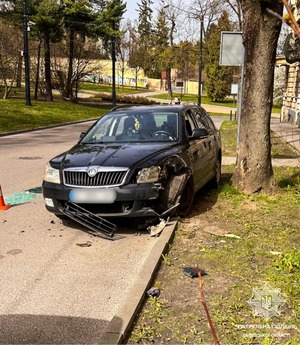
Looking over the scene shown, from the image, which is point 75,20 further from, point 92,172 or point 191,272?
point 191,272

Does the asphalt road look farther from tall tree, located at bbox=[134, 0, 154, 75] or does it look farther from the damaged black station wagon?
tall tree, located at bbox=[134, 0, 154, 75]

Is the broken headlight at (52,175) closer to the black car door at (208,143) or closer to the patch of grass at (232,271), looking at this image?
the patch of grass at (232,271)

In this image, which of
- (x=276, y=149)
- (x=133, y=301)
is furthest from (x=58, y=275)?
(x=276, y=149)

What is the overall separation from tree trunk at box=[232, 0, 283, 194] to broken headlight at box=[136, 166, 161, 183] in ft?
7.21

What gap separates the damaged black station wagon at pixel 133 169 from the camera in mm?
5129

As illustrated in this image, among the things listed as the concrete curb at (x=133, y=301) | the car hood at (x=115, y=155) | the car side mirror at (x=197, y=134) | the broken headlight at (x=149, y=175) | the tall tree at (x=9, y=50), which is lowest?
the concrete curb at (x=133, y=301)

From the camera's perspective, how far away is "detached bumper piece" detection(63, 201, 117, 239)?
5277mm

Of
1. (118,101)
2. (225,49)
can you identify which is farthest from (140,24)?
(225,49)

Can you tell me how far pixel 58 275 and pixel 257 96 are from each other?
4.15 metres

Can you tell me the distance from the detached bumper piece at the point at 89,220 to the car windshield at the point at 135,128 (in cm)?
143

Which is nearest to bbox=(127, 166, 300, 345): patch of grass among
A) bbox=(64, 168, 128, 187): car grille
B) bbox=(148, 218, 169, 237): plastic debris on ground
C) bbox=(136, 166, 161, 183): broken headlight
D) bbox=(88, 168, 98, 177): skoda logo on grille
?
bbox=(148, 218, 169, 237): plastic debris on ground

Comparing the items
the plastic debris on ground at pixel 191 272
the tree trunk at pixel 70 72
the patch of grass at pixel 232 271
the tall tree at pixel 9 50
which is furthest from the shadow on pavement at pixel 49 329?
the tree trunk at pixel 70 72

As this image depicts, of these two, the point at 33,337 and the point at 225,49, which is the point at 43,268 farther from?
the point at 225,49

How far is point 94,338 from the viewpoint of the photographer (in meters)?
3.11
